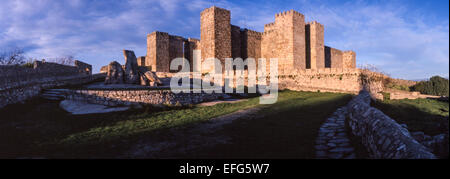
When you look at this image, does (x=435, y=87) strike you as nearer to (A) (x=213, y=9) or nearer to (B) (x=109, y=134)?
(A) (x=213, y=9)

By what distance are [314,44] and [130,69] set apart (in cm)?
2390

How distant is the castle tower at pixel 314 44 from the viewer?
31.9m

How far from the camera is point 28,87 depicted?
45.2ft

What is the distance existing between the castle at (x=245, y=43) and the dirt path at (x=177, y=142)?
20526 millimetres

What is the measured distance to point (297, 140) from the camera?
5.44m

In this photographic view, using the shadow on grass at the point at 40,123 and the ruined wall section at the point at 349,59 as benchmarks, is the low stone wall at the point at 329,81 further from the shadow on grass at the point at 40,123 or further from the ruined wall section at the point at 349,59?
the ruined wall section at the point at 349,59

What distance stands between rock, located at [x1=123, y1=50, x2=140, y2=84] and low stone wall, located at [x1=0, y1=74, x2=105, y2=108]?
4268 millimetres

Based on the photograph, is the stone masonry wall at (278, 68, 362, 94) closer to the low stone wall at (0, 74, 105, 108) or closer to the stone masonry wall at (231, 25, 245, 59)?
the stone masonry wall at (231, 25, 245, 59)

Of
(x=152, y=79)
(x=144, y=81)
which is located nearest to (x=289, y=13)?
(x=152, y=79)

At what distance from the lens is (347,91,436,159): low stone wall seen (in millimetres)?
2867
